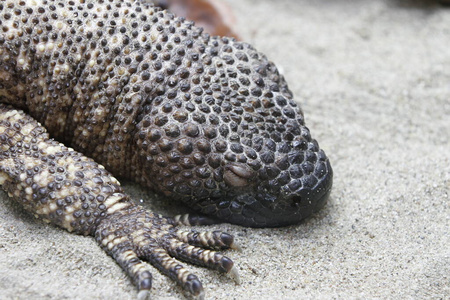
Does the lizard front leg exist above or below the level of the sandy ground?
below

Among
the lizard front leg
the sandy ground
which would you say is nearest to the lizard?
the lizard front leg

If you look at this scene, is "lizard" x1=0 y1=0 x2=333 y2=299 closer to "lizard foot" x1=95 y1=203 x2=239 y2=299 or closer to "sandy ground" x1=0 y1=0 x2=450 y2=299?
"lizard foot" x1=95 y1=203 x2=239 y2=299

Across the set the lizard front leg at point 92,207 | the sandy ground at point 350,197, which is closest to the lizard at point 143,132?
the lizard front leg at point 92,207

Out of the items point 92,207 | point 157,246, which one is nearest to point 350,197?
point 157,246

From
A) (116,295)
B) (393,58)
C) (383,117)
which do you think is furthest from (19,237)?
(393,58)

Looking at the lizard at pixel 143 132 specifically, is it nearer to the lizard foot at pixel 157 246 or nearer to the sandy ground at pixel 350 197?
the lizard foot at pixel 157 246
